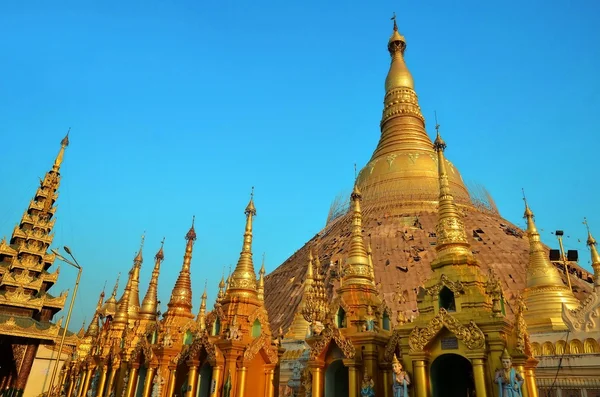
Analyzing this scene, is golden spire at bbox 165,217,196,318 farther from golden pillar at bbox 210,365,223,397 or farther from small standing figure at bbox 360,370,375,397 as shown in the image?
small standing figure at bbox 360,370,375,397

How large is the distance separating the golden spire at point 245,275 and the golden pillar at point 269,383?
2.85m

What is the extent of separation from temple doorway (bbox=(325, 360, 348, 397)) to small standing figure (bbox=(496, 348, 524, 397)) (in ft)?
16.5

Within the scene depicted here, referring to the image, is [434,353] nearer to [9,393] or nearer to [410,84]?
[9,393]

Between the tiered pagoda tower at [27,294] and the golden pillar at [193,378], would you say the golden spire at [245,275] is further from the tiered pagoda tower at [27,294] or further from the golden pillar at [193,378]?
the tiered pagoda tower at [27,294]

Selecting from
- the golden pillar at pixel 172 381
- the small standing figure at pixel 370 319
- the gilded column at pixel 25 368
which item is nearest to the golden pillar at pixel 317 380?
the small standing figure at pixel 370 319

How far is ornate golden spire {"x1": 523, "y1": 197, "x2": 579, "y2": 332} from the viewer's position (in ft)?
66.5

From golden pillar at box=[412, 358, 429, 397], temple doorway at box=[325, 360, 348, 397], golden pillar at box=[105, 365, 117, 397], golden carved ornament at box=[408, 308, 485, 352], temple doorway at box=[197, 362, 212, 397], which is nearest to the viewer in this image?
golden carved ornament at box=[408, 308, 485, 352]

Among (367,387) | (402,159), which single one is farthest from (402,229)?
(367,387)

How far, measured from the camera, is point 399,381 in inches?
446

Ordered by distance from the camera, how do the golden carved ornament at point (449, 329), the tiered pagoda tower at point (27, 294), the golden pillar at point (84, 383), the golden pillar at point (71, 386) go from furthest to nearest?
the tiered pagoda tower at point (27, 294) → the golden pillar at point (71, 386) → the golden pillar at point (84, 383) → the golden carved ornament at point (449, 329)

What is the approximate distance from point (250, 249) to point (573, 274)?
1153 inches

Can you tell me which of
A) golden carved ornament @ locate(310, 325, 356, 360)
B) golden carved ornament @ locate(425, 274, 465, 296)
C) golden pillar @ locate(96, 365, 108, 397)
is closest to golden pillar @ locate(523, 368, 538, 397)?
golden carved ornament @ locate(425, 274, 465, 296)

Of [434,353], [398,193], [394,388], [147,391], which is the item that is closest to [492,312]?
[434,353]

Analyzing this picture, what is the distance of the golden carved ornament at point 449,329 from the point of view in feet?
35.3
